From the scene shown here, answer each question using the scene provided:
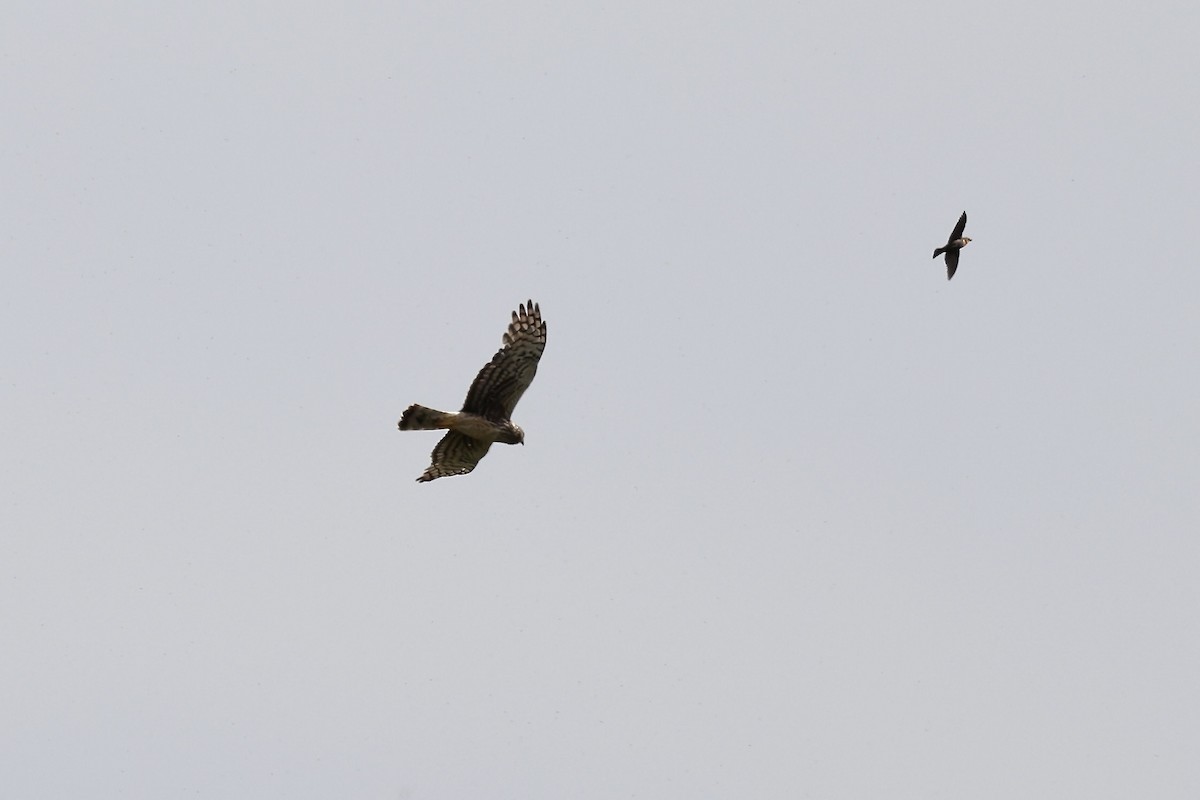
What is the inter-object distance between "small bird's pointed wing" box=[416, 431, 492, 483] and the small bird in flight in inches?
442

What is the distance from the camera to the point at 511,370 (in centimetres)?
3234

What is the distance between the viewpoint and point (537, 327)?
32.3 metres

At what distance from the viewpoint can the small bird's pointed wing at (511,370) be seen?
32.2 meters

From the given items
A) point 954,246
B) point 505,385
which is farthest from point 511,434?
point 954,246

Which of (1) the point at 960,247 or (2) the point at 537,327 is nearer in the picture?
(2) the point at 537,327

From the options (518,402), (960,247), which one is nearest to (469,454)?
(518,402)

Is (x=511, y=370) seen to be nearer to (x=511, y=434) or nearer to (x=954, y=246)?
(x=511, y=434)

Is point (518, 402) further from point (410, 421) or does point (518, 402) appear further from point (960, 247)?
point (960, 247)

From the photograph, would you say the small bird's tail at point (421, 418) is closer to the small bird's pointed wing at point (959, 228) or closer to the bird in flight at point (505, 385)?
the bird in flight at point (505, 385)

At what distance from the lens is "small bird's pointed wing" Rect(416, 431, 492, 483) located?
107 ft

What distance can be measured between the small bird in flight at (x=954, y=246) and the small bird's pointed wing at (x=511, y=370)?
1033cm

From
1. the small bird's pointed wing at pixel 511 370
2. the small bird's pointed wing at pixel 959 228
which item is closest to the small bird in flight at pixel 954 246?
the small bird's pointed wing at pixel 959 228

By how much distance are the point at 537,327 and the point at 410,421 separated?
2.56 m

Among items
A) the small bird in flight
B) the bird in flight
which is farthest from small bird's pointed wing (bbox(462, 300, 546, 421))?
the small bird in flight
